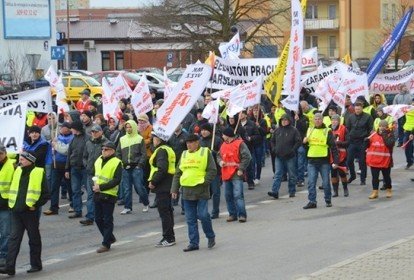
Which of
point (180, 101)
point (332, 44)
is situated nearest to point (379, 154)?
point (180, 101)

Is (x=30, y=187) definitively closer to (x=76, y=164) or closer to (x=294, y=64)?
(x=76, y=164)

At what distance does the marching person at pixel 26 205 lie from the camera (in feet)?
44.2

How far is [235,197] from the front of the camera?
1716cm

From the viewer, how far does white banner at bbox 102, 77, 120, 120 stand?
72.9ft

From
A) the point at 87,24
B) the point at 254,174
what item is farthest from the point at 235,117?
the point at 87,24

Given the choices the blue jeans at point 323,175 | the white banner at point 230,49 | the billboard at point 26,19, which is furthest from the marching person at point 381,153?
the billboard at point 26,19

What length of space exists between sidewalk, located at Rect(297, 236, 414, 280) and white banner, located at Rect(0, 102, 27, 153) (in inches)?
193

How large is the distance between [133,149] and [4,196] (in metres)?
4.93

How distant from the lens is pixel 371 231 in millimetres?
15516

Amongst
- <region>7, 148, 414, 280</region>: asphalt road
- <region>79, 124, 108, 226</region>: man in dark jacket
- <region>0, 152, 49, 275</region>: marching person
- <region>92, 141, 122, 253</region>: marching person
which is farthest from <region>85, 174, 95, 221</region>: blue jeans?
<region>0, 152, 49, 275</region>: marching person

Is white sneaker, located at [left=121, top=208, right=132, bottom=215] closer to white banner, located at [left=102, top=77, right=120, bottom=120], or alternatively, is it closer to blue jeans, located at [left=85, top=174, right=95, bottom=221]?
blue jeans, located at [left=85, top=174, right=95, bottom=221]

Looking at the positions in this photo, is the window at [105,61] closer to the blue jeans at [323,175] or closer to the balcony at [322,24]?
the balcony at [322,24]

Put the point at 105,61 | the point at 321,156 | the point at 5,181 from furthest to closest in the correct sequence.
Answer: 1. the point at 105,61
2. the point at 321,156
3. the point at 5,181

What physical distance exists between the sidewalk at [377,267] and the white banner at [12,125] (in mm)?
4912
